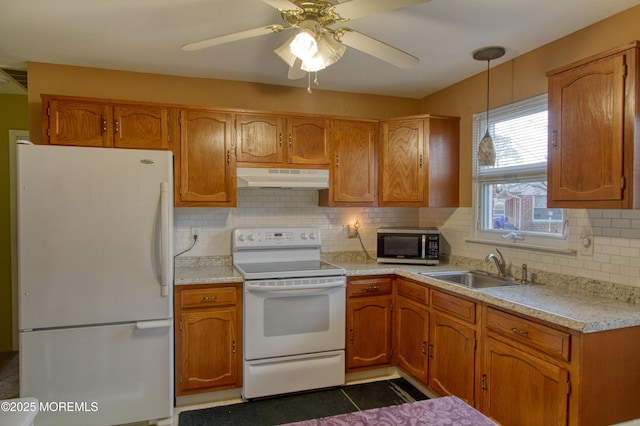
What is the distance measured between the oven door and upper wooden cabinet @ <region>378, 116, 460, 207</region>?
0.96 m

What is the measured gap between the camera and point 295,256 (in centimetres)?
350

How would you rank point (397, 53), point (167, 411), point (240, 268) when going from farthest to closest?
point (240, 268), point (167, 411), point (397, 53)

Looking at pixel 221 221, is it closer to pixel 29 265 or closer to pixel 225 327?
pixel 225 327

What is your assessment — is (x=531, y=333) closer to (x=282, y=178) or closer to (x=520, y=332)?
(x=520, y=332)

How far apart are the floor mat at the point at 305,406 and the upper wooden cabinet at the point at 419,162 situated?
1.49m

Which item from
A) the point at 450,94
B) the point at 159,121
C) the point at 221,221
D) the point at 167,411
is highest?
the point at 450,94

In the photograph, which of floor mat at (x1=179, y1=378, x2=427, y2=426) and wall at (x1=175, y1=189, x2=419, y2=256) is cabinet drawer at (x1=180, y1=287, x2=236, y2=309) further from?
floor mat at (x1=179, y1=378, x2=427, y2=426)

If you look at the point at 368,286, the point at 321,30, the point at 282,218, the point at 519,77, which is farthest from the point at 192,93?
the point at 519,77

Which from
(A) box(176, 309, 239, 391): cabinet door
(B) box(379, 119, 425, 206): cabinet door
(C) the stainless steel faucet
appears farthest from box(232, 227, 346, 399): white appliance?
(C) the stainless steel faucet

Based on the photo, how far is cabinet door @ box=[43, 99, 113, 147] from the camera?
9.02 ft

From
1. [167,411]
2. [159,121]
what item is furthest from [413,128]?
[167,411]

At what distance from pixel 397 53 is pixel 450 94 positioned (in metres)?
1.81

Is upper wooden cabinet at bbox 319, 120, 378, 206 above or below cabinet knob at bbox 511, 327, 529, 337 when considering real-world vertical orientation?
above

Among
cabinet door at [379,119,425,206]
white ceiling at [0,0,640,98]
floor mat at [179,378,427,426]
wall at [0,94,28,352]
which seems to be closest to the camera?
white ceiling at [0,0,640,98]
